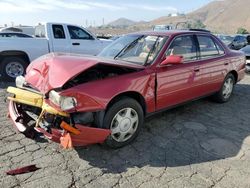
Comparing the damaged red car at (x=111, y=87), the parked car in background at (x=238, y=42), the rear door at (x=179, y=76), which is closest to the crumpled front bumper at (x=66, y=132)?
the damaged red car at (x=111, y=87)

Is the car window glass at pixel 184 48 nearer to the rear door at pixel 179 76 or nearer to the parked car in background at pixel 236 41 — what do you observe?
the rear door at pixel 179 76

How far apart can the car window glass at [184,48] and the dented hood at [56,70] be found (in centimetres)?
83

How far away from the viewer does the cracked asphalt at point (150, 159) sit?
131 inches

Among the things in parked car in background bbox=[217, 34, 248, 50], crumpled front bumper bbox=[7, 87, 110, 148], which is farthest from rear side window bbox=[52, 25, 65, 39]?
parked car in background bbox=[217, 34, 248, 50]

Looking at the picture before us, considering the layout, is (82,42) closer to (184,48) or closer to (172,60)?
(184,48)

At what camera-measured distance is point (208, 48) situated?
18.7 ft

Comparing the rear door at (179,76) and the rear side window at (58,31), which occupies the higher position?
the rear side window at (58,31)

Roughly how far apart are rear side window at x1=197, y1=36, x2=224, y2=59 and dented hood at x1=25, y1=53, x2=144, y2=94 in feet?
6.00

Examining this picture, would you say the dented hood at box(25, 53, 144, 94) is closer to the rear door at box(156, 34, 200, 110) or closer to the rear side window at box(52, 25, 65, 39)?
the rear door at box(156, 34, 200, 110)

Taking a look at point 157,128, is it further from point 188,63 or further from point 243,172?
point 243,172

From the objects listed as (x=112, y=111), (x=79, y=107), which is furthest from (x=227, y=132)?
(x=79, y=107)

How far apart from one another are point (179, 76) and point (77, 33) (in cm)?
604

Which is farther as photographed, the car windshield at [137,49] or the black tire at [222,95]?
the black tire at [222,95]

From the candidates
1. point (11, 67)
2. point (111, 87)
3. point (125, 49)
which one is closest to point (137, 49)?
point (125, 49)
